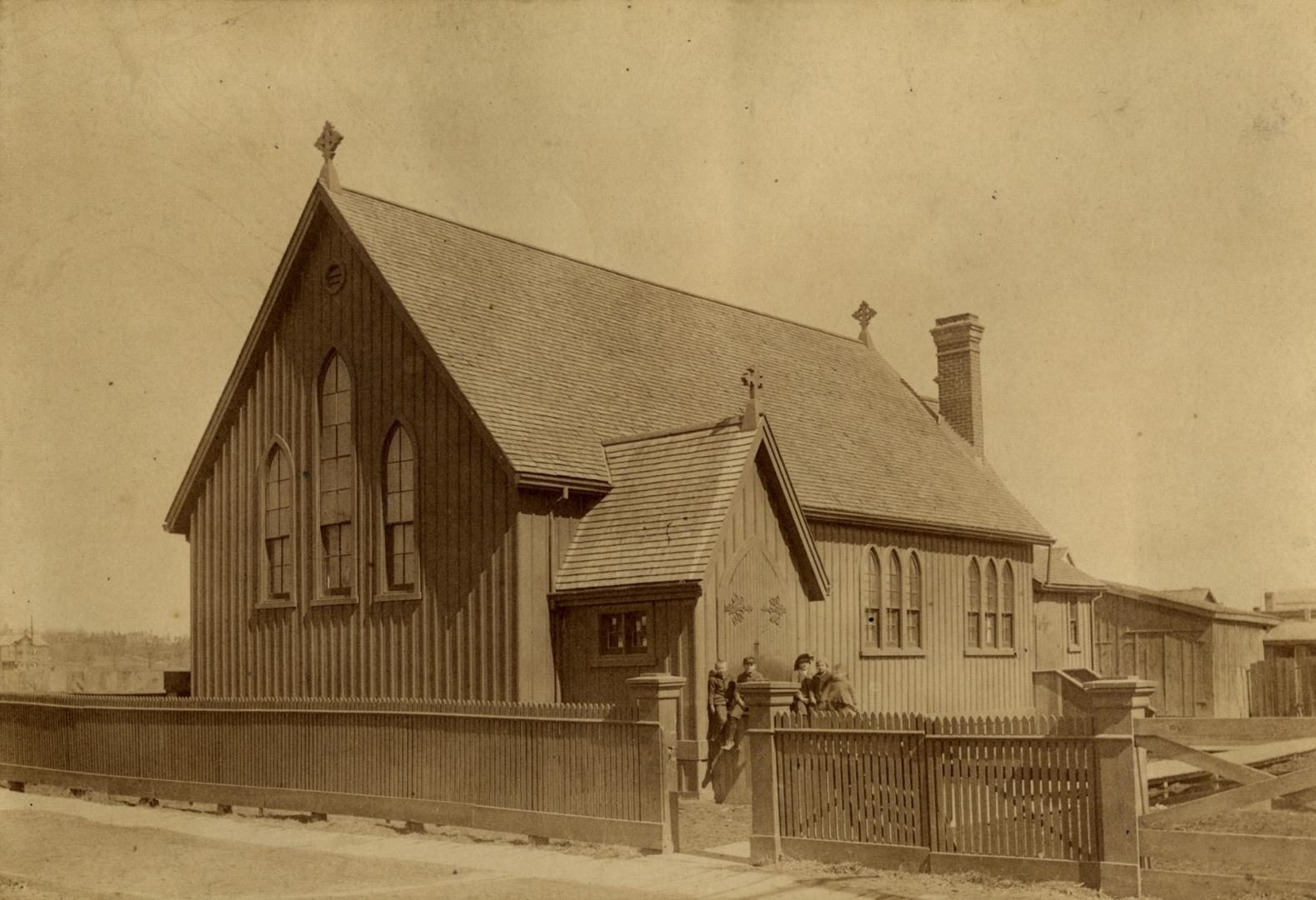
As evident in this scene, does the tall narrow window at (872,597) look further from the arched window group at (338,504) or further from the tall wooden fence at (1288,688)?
the tall wooden fence at (1288,688)

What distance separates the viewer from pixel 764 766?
13.9 meters

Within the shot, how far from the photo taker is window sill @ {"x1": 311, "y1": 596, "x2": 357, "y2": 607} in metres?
21.9

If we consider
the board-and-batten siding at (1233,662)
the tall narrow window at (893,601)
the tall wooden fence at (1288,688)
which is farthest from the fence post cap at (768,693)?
the tall wooden fence at (1288,688)

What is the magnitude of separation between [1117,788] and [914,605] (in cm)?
1593

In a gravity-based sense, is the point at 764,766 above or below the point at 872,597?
below

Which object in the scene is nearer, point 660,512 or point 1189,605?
point 660,512

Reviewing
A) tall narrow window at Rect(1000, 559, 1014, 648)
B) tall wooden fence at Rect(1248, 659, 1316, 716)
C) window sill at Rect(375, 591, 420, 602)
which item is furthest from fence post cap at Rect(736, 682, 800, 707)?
tall wooden fence at Rect(1248, 659, 1316, 716)

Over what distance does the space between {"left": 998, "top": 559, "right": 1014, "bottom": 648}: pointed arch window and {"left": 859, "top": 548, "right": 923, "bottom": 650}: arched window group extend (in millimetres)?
4264

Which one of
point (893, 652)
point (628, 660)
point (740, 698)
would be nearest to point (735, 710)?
point (740, 698)

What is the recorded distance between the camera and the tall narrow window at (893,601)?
26688 mm

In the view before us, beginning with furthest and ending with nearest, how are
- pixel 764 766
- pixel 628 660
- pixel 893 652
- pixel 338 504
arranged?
1. pixel 893 652
2. pixel 338 504
3. pixel 628 660
4. pixel 764 766

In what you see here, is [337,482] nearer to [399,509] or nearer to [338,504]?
[338,504]

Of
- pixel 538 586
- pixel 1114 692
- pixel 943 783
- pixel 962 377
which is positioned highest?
Answer: pixel 962 377

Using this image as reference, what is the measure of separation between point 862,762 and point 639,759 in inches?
103
